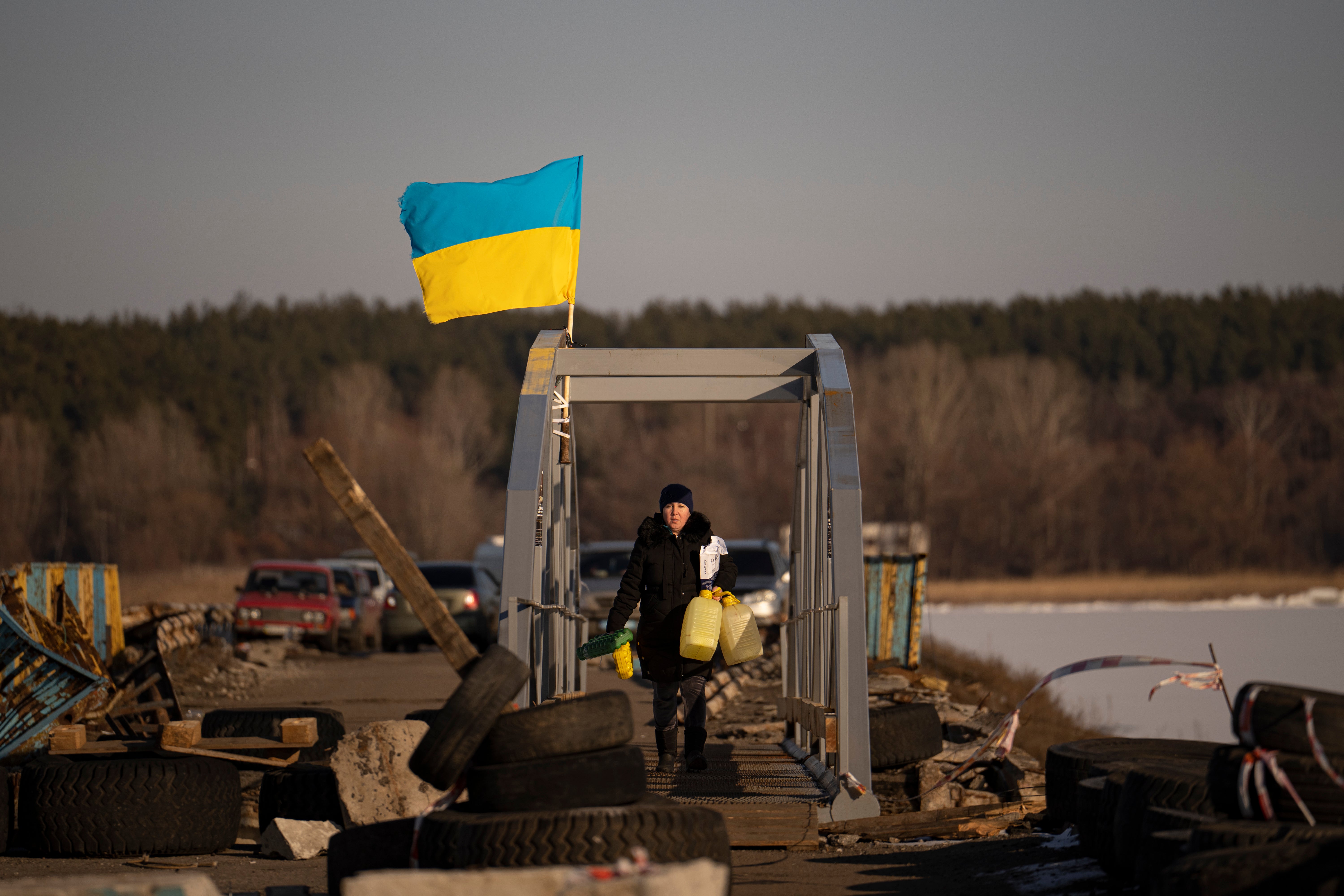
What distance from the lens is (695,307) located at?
4567 inches

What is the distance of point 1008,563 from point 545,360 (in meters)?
75.0

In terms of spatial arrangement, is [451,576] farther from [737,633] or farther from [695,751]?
[737,633]

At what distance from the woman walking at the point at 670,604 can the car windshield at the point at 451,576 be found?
18893mm

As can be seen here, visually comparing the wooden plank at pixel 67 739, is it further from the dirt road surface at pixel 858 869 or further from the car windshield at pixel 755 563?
the car windshield at pixel 755 563

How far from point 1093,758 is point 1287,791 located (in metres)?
2.67

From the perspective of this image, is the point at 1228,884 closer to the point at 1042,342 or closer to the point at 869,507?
the point at 869,507

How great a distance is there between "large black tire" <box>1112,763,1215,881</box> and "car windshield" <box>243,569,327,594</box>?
72.5ft

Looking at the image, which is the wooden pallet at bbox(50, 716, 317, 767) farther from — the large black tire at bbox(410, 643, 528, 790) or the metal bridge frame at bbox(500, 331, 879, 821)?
the large black tire at bbox(410, 643, 528, 790)

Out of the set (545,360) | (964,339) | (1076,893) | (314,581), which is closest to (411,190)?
(545,360)

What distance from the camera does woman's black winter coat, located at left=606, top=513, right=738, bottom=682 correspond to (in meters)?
8.46

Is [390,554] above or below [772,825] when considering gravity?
above

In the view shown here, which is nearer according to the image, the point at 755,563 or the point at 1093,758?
the point at 1093,758

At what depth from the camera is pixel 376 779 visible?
7.29 metres

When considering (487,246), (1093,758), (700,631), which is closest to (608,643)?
(700,631)
